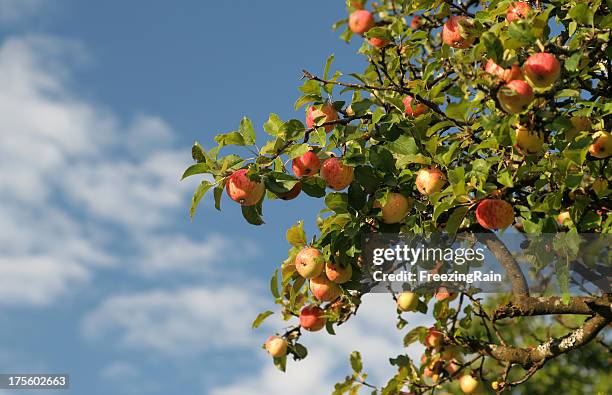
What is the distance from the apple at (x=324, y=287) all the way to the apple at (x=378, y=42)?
1672mm

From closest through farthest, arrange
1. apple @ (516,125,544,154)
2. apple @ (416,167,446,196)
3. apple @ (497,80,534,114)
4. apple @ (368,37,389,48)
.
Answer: apple @ (497,80,534,114)
apple @ (516,125,544,154)
apple @ (416,167,446,196)
apple @ (368,37,389,48)

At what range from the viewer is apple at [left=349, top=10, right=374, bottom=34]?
5938 millimetres

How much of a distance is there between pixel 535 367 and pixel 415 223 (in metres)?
1.91

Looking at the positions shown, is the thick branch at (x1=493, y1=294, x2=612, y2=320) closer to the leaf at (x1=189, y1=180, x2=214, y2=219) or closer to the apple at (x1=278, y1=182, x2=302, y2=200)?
the apple at (x1=278, y1=182, x2=302, y2=200)

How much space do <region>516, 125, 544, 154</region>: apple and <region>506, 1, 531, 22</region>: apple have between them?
87 cm

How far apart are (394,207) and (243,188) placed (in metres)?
0.85

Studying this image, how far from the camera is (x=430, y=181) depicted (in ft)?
12.5

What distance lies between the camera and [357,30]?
19.7ft

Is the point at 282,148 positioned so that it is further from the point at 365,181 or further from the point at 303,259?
the point at 303,259

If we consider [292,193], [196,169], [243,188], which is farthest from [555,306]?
[196,169]

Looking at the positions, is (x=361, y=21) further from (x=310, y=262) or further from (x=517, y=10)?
(x=310, y=262)

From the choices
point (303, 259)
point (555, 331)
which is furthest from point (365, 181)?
point (555, 331)

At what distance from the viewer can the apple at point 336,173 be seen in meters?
3.90

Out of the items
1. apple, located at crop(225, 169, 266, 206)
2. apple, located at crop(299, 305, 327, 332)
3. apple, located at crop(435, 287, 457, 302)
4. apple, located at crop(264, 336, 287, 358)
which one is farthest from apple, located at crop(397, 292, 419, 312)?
apple, located at crop(225, 169, 266, 206)
